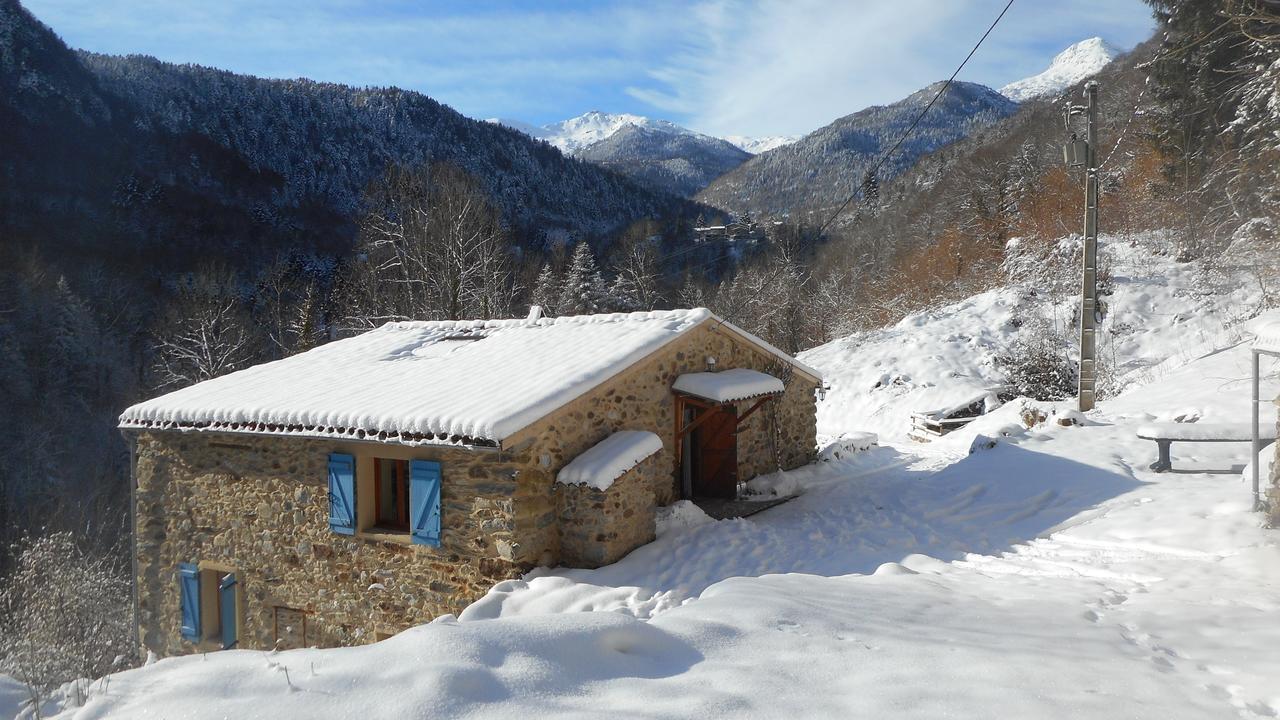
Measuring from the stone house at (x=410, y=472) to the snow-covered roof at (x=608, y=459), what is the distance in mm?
24

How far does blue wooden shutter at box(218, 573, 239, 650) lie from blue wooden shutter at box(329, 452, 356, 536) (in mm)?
2027

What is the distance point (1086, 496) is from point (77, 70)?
70.8 metres

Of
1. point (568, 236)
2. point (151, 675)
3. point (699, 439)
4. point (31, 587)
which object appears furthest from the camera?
point (568, 236)

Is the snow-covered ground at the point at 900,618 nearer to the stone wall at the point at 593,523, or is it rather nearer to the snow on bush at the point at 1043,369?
the stone wall at the point at 593,523

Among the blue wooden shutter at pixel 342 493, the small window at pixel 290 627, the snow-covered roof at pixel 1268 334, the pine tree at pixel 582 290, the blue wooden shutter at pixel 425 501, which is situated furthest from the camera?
the pine tree at pixel 582 290

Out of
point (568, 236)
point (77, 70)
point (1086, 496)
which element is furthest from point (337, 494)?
point (77, 70)

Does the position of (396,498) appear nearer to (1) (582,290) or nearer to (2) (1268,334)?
(2) (1268,334)

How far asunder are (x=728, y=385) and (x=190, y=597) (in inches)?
297

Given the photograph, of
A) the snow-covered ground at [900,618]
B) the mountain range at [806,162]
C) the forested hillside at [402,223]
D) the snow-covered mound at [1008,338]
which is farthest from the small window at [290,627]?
the mountain range at [806,162]

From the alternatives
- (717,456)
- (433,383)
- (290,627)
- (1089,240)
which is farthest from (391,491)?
(1089,240)

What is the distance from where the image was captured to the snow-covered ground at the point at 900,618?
2.83 m

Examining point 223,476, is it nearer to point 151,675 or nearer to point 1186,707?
point 151,675

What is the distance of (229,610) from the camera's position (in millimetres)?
8711

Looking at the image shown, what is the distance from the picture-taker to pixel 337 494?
7836 mm
